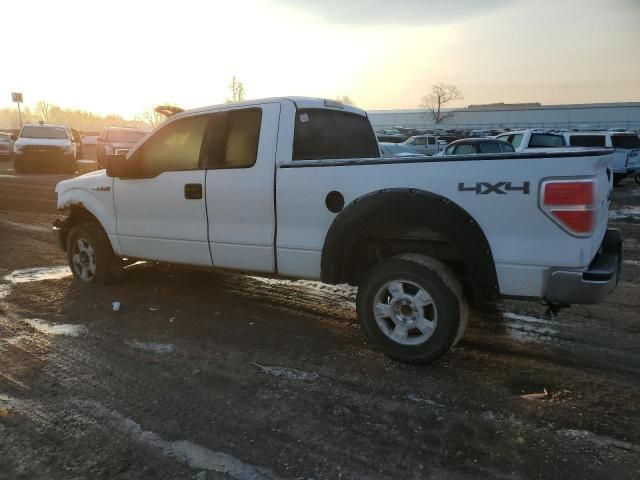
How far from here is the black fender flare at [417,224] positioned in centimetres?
338

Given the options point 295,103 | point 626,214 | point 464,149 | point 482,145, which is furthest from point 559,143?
point 295,103

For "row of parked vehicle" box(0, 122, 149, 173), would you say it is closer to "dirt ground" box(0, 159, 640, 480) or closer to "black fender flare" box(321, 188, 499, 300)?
"dirt ground" box(0, 159, 640, 480)

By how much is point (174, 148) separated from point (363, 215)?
2303 mm

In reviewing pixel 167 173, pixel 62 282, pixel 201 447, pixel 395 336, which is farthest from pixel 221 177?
pixel 62 282

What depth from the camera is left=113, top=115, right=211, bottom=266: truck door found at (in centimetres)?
473

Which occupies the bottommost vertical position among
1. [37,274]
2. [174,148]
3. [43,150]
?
[37,274]

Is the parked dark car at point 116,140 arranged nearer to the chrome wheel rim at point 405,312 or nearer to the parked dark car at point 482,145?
the parked dark car at point 482,145

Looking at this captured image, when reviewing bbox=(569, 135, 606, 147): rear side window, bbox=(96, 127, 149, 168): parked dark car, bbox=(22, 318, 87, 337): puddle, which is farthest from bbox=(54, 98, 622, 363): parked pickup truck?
bbox=(96, 127, 149, 168): parked dark car

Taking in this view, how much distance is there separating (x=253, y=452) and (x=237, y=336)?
5.71 ft

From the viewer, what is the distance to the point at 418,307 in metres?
3.62

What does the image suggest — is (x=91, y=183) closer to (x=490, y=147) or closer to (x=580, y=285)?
(x=580, y=285)

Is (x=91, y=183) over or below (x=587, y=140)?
below

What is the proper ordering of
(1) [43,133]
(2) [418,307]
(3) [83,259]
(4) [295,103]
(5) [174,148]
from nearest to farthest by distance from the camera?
(2) [418,307]
(4) [295,103]
(5) [174,148]
(3) [83,259]
(1) [43,133]

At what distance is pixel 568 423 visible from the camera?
9.72 feet
